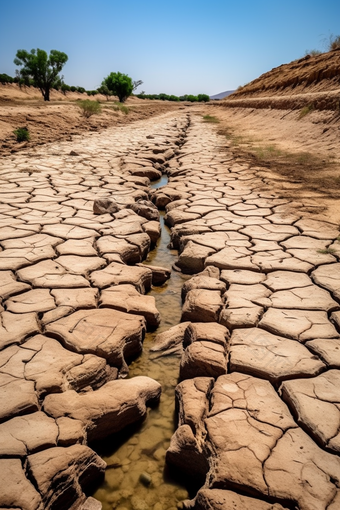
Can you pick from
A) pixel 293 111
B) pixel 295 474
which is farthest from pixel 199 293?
pixel 293 111

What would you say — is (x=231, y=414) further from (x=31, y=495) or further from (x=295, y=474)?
(x=31, y=495)

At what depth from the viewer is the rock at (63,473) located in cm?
91

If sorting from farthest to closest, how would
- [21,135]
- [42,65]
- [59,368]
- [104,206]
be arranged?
[42,65] → [21,135] → [104,206] → [59,368]

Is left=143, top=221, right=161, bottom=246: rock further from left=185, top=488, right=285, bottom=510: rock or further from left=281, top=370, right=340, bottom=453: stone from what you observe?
left=185, top=488, right=285, bottom=510: rock

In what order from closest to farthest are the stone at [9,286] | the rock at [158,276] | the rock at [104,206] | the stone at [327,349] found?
the stone at [327,349] < the stone at [9,286] < the rock at [158,276] < the rock at [104,206]

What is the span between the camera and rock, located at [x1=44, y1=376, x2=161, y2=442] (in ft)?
3.77

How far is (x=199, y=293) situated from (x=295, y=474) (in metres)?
1.03

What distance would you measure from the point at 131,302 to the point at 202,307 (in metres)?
0.37

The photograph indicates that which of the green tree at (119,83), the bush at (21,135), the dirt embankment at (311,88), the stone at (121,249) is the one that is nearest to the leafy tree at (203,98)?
the green tree at (119,83)

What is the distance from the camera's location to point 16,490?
885 millimetres

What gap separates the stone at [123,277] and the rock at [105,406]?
2.34 feet

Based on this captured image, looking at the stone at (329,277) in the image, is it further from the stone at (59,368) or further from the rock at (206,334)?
the stone at (59,368)

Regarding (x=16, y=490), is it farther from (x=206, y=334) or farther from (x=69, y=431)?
(x=206, y=334)

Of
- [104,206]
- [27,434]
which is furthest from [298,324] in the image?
[104,206]
